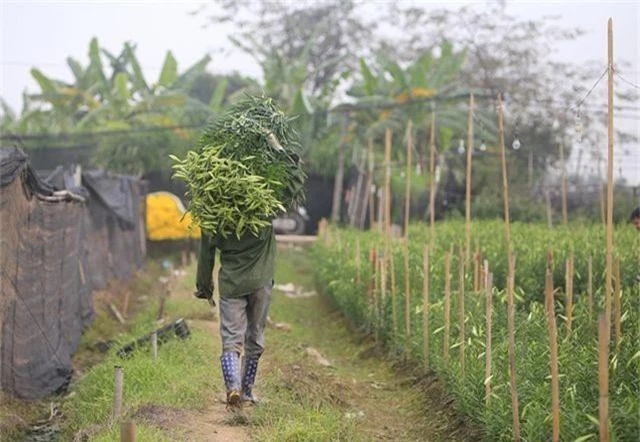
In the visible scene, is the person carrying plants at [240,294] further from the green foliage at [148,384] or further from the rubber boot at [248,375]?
the green foliage at [148,384]

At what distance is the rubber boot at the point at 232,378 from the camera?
6004mm

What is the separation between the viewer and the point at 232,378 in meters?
6.02

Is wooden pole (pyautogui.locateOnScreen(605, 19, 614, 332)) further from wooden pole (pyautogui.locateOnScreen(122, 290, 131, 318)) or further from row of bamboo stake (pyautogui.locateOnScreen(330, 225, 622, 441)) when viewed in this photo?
wooden pole (pyautogui.locateOnScreen(122, 290, 131, 318))

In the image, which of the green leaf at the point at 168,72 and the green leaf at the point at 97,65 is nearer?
the green leaf at the point at 97,65

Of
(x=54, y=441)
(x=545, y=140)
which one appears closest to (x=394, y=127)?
(x=545, y=140)

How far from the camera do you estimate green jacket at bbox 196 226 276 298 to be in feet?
20.1

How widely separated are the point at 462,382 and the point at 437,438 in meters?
0.44

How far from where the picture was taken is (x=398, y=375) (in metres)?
8.54

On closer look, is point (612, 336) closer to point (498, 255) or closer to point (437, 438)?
point (437, 438)

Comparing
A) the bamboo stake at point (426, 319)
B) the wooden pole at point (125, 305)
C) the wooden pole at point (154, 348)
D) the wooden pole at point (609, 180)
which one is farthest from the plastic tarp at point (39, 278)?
the wooden pole at point (609, 180)

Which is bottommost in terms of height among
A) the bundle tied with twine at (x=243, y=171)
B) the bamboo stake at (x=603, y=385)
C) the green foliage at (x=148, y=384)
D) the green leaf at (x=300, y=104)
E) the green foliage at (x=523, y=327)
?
the green foliage at (x=148, y=384)

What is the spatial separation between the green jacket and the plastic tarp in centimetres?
191

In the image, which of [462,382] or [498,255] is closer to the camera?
[462,382]

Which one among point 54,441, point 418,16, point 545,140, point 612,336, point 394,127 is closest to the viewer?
point 612,336
